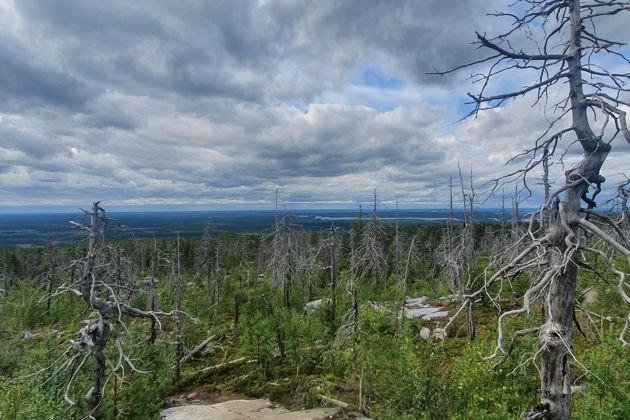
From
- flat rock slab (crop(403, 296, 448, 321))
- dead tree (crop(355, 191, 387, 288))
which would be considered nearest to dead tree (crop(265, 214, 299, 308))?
dead tree (crop(355, 191, 387, 288))

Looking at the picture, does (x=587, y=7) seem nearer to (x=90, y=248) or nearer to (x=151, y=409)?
(x=90, y=248)

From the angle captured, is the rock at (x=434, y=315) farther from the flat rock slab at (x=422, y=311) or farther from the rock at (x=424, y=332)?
the rock at (x=424, y=332)

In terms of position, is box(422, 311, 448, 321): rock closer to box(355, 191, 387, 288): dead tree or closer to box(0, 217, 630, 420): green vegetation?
box(0, 217, 630, 420): green vegetation

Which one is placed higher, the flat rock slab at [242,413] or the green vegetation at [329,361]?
the green vegetation at [329,361]

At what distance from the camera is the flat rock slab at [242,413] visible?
609 inches

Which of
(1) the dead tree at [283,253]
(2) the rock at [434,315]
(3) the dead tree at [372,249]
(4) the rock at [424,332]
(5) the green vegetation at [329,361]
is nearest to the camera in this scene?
(5) the green vegetation at [329,361]

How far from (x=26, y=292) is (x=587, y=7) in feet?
184

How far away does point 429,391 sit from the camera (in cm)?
973

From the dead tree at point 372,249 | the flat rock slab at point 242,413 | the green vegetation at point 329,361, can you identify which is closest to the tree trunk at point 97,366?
the green vegetation at point 329,361

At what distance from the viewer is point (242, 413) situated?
16.3 m

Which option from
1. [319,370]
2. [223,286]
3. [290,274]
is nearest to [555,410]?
[319,370]

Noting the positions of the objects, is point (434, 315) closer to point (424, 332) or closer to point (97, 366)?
point (424, 332)

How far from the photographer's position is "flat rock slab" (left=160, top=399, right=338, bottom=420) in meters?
15.5

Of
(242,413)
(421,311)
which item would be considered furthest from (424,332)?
(242,413)
